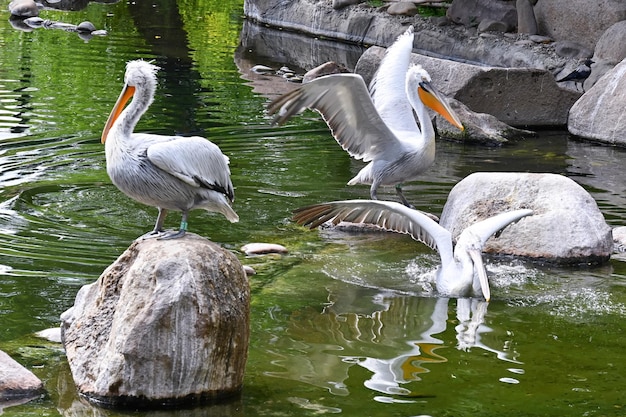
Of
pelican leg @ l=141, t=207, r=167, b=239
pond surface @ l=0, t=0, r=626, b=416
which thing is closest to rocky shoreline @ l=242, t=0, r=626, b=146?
pond surface @ l=0, t=0, r=626, b=416

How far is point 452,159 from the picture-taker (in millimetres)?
9570

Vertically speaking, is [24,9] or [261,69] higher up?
[24,9]

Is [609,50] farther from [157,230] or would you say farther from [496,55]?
A: [157,230]

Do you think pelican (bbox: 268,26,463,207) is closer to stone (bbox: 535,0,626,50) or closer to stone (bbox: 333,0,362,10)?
stone (bbox: 535,0,626,50)

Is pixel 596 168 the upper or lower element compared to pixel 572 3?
lower

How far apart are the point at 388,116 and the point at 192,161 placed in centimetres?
315

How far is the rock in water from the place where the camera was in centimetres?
390

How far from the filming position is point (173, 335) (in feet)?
12.8

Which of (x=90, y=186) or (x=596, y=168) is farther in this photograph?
(x=596, y=168)

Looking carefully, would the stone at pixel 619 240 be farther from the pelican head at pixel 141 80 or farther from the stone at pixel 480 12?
the stone at pixel 480 12

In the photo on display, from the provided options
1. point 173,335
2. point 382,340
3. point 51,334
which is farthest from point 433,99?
point 173,335

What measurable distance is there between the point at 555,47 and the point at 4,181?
9201mm

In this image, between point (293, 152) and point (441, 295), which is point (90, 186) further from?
point (441, 295)

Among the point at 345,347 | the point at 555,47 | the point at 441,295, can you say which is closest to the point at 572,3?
the point at 555,47
